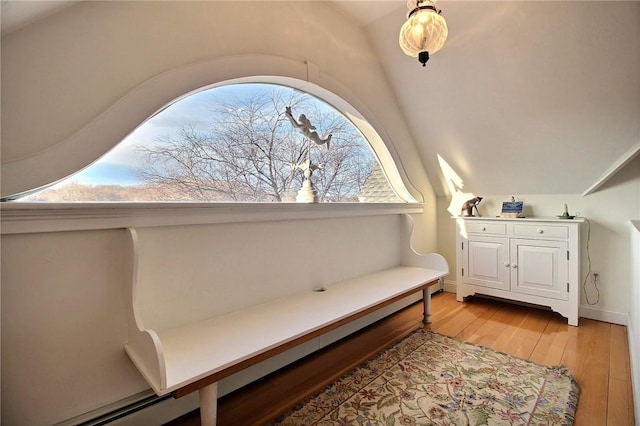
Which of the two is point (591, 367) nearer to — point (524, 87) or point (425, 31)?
point (524, 87)

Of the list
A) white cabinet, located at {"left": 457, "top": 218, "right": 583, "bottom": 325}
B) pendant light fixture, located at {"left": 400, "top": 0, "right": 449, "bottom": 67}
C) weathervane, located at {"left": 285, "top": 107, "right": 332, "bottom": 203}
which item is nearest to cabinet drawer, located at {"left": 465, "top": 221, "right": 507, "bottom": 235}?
white cabinet, located at {"left": 457, "top": 218, "right": 583, "bottom": 325}

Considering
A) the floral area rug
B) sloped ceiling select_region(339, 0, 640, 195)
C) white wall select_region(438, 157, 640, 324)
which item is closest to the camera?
the floral area rug

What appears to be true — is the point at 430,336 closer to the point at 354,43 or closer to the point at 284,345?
the point at 284,345

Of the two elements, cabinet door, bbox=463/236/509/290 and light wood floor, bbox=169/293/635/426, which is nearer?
light wood floor, bbox=169/293/635/426

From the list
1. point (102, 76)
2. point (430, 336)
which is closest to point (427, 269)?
point (430, 336)

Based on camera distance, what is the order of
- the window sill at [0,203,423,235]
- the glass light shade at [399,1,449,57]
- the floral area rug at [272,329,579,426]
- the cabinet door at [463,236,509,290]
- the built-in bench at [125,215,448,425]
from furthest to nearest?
the cabinet door at [463,236,509,290], the floral area rug at [272,329,579,426], the glass light shade at [399,1,449,57], the built-in bench at [125,215,448,425], the window sill at [0,203,423,235]

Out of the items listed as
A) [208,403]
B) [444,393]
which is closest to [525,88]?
[444,393]

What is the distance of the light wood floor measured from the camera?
1.51 m

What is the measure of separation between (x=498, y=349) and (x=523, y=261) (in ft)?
3.36

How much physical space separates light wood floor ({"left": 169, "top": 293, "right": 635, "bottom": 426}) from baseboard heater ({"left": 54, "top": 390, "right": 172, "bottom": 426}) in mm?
194

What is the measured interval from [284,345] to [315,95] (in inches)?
68.2

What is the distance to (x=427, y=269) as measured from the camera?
2646 millimetres

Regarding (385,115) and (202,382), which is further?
(385,115)

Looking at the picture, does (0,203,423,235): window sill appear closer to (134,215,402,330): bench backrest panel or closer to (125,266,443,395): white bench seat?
(134,215,402,330): bench backrest panel
